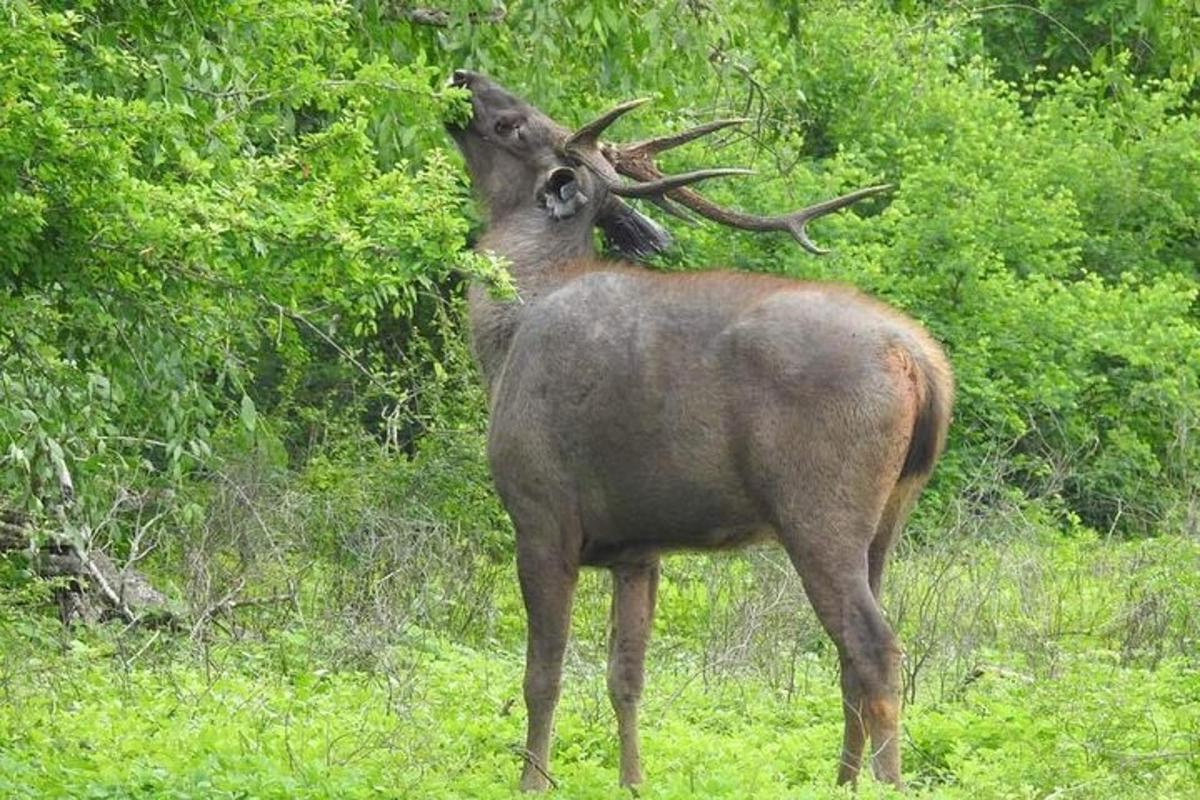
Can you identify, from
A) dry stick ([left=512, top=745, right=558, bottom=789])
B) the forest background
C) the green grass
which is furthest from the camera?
dry stick ([left=512, top=745, right=558, bottom=789])

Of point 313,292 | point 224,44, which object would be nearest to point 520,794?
point 313,292

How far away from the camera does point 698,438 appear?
771 centimetres

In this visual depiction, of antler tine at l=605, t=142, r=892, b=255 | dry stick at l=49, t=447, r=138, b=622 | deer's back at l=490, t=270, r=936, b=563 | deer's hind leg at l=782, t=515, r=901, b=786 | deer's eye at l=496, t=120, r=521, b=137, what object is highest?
deer's eye at l=496, t=120, r=521, b=137

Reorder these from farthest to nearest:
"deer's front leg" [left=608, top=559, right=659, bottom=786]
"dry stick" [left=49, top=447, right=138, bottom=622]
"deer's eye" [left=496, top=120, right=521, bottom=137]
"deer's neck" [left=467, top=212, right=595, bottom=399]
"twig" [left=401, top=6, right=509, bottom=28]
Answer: "twig" [left=401, top=6, right=509, bottom=28] < "dry stick" [left=49, top=447, right=138, bottom=622] < "deer's eye" [left=496, top=120, right=521, bottom=137] < "deer's neck" [left=467, top=212, right=595, bottom=399] < "deer's front leg" [left=608, top=559, right=659, bottom=786]

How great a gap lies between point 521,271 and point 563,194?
0.38 metres

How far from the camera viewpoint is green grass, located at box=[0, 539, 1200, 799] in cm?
748

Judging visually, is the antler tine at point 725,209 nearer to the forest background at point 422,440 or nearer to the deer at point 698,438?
the deer at point 698,438

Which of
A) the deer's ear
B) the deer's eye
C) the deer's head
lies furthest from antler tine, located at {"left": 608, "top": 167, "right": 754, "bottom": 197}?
the deer's eye

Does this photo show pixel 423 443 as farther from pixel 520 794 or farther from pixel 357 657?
pixel 520 794

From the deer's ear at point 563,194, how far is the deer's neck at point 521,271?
0.14 ft

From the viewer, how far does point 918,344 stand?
7.71m

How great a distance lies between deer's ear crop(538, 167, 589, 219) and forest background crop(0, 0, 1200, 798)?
0.51 metres

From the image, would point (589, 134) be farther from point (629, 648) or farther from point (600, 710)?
point (600, 710)

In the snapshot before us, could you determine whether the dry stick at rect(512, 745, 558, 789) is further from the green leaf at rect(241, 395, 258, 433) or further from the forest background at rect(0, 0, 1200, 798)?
the green leaf at rect(241, 395, 258, 433)
